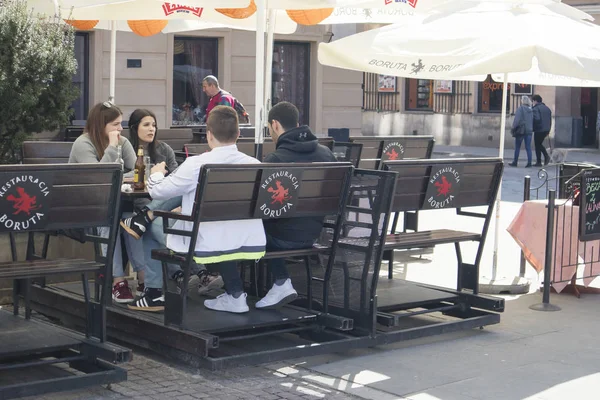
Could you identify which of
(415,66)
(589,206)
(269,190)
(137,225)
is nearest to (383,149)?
(415,66)

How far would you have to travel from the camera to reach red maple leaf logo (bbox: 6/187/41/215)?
18.5 ft

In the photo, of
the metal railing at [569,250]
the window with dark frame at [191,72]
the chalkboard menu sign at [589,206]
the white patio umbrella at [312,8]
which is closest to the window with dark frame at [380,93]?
the window with dark frame at [191,72]

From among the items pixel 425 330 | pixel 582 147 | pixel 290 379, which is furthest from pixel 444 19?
pixel 582 147

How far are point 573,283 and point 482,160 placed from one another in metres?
1.95

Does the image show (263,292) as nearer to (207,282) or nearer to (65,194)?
(207,282)

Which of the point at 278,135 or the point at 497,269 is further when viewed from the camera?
the point at 497,269

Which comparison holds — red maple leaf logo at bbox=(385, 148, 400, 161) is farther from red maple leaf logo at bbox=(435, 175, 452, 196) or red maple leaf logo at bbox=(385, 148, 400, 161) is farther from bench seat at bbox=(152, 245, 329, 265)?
bench seat at bbox=(152, 245, 329, 265)

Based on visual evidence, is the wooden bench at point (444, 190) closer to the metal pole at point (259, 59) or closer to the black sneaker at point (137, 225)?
the metal pole at point (259, 59)

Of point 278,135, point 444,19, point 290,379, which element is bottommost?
point 290,379

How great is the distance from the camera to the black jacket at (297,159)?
6.97 m

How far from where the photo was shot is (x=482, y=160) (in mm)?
7766

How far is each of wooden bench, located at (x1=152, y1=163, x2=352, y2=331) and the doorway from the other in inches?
1068

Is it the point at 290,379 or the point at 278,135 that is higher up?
the point at 278,135

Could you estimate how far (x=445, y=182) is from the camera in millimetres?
7641
